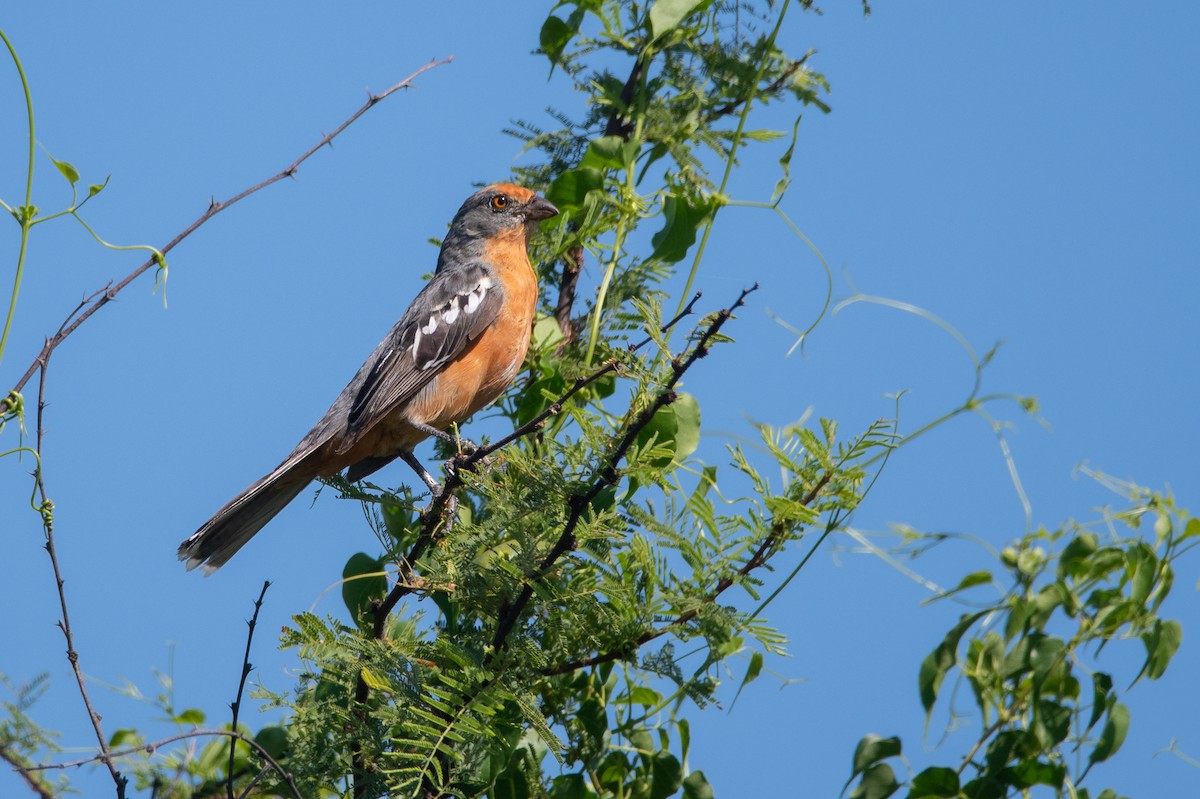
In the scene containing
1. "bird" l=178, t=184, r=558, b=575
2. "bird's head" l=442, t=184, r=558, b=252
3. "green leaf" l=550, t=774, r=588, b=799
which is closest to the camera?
"green leaf" l=550, t=774, r=588, b=799

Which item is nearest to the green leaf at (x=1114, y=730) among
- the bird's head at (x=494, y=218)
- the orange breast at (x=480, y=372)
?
the orange breast at (x=480, y=372)

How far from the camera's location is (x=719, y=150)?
13.4 ft

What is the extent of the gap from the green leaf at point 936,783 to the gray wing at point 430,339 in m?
2.99

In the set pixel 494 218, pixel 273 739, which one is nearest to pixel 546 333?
pixel 273 739

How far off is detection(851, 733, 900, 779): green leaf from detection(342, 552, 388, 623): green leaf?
165 cm

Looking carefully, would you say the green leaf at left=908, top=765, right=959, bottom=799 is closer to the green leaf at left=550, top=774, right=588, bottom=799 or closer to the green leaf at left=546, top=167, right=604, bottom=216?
the green leaf at left=550, top=774, right=588, bottom=799

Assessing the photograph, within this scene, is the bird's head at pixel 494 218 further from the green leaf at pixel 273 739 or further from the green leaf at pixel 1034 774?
the green leaf at pixel 1034 774

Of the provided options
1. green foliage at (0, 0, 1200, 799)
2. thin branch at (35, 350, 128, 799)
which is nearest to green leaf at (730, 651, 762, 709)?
green foliage at (0, 0, 1200, 799)

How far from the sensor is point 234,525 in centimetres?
498

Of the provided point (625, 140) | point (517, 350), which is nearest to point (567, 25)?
point (625, 140)

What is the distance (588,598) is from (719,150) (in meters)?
1.76

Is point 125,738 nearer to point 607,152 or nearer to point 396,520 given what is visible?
point 396,520

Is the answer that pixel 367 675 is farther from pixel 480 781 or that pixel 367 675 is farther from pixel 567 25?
pixel 567 25

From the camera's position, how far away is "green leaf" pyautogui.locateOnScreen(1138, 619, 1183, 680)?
293cm
